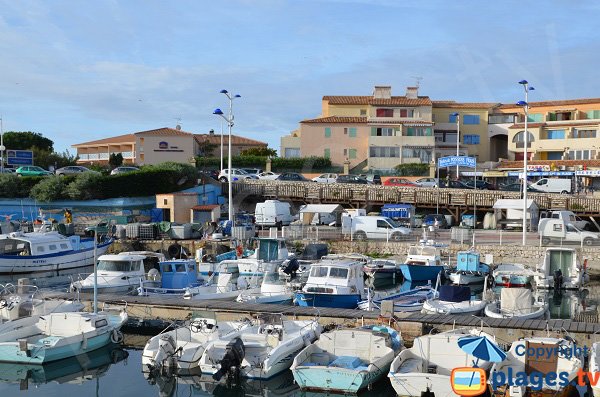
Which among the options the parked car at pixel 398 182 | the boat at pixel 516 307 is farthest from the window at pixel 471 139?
the boat at pixel 516 307

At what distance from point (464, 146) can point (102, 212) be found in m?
39.5

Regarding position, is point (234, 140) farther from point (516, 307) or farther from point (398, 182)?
point (516, 307)

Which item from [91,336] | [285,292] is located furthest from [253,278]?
[91,336]

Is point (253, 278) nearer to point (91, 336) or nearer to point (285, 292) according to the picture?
point (285, 292)

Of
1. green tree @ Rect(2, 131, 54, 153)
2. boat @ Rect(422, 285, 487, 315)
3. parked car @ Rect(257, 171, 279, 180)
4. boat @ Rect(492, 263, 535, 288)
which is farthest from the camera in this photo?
green tree @ Rect(2, 131, 54, 153)

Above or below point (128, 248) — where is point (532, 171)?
above

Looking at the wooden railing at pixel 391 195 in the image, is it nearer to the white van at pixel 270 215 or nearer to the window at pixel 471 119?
the white van at pixel 270 215

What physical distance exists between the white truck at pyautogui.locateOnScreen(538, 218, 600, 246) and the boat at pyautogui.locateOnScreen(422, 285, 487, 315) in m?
16.0

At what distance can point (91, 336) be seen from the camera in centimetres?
1994

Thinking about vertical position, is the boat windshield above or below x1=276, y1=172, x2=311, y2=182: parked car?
below

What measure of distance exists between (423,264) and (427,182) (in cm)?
2490

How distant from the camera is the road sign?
67.1 m

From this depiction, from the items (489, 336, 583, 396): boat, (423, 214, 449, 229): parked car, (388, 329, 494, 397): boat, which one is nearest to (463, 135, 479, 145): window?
(423, 214, 449, 229): parked car

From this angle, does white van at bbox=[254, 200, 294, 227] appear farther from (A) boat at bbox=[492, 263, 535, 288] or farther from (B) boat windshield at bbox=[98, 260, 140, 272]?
(A) boat at bbox=[492, 263, 535, 288]
